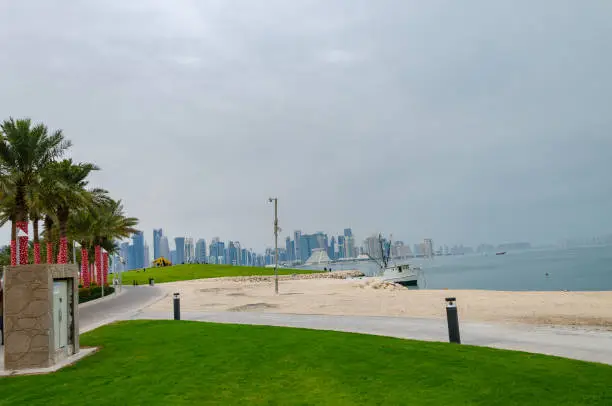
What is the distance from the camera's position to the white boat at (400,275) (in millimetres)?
81875

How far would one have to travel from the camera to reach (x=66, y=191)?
32.7m

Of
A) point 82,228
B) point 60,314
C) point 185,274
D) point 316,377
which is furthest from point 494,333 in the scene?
point 185,274

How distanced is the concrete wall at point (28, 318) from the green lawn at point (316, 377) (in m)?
0.98

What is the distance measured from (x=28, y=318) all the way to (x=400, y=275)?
7668cm

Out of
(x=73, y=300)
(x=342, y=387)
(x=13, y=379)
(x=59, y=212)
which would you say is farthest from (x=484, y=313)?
(x=59, y=212)

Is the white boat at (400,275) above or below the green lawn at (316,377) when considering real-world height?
below

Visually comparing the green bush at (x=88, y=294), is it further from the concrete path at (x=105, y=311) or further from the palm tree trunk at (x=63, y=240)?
the palm tree trunk at (x=63, y=240)

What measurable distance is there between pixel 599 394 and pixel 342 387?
3.96 meters

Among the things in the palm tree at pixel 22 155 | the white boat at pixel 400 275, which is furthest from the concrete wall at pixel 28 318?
the white boat at pixel 400 275

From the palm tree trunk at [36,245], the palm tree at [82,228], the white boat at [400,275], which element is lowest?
the white boat at [400,275]

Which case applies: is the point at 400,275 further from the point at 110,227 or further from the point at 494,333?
the point at 494,333

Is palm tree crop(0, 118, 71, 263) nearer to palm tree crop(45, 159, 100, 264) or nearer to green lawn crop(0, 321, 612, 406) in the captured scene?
palm tree crop(45, 159, 100, 264)

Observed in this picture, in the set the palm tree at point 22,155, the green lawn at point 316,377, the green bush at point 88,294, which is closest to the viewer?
the green lawn at point 316,377

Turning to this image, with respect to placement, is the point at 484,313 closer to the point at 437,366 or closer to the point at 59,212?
the point at 437,366
